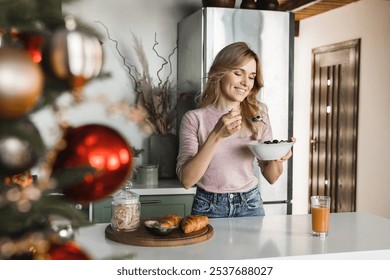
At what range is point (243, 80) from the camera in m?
1.91

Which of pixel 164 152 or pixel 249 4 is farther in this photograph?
pixel 164 152

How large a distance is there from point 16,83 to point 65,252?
7.7 inches

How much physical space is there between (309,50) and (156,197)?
3003 mm

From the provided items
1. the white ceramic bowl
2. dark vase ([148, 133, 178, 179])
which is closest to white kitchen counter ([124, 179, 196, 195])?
dark vase ([148, 133, 178, 179])

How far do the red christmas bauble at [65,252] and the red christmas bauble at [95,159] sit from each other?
6 cm

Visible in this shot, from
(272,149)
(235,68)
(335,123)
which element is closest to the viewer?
(272,149)

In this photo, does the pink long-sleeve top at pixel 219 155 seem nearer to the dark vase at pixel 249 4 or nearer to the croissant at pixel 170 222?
the croissant at pixel 170 222

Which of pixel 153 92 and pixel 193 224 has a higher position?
pixel 153 92

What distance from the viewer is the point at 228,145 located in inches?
78.6

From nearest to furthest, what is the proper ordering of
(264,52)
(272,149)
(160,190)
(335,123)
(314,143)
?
(272,149)
(160,190)
(264,52)
(335,123)
(314,143)

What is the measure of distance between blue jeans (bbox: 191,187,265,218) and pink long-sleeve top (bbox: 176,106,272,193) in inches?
0.9

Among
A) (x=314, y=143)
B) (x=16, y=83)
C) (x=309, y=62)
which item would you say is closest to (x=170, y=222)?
(x=16, y=83)

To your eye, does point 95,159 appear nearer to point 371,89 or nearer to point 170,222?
point 170,222
